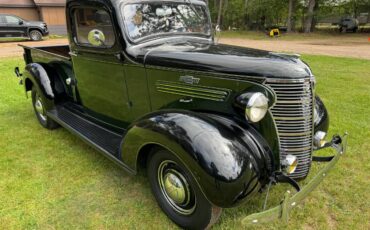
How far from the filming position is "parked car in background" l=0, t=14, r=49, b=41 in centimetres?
1842

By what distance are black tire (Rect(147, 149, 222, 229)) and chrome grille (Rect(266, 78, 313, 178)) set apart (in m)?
0.79

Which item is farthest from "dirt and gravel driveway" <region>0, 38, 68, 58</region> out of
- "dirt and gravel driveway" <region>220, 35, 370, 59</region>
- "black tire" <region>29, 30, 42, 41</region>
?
"dirt and gravel driveway" <region>220, 35, 370, 59</region>

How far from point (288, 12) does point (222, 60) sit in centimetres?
2858

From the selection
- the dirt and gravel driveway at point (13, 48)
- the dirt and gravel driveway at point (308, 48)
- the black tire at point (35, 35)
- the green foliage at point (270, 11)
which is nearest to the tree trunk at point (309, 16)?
the green foliage at point (270, 11)

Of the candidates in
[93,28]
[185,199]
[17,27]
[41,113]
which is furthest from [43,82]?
[17,27]

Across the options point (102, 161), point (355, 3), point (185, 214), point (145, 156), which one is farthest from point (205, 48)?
point (355, 3)

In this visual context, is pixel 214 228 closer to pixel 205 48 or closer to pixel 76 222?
pixel 76 222

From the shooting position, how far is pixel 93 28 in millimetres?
3494

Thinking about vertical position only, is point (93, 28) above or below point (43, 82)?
above

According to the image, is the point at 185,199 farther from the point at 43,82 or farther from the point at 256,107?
the point at 43,82

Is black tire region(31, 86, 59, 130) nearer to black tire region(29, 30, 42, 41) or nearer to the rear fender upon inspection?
the rear fender

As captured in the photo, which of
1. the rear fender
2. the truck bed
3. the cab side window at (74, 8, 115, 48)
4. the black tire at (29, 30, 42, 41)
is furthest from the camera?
the black tire at (29, 30, 42, 41)

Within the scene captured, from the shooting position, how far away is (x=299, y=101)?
2.42 metres

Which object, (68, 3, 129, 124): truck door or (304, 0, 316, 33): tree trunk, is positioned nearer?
(68, 3, 129, 124): truck door
